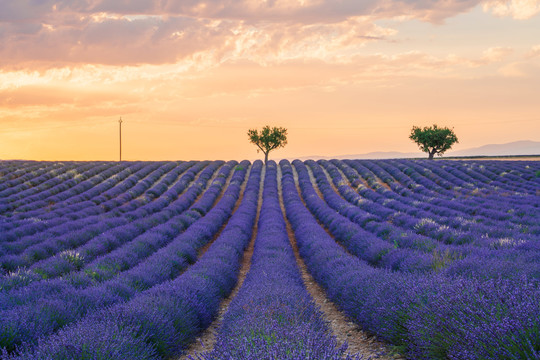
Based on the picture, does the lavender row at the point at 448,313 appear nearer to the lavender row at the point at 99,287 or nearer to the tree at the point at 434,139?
the lavender row at the point at 99,287

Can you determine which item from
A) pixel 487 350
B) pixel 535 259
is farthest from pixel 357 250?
pixel 487 350

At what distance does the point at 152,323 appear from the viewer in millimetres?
4785

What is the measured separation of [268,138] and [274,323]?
44804 mm

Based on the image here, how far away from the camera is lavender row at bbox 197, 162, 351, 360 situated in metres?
2.90

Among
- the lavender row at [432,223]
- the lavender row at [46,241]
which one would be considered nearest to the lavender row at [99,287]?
the lavender row at [46,241]

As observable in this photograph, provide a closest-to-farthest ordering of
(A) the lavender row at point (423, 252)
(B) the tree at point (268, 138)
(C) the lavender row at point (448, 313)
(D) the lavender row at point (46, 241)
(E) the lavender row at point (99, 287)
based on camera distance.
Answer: (C) the lavender row at point (448, 313)
(E) the lavender row at point (99, 287)
(A) the lavender row at point (423, 252)
(D) the lavender row at point (46, 241)
(B) the tree at point (268, 138)

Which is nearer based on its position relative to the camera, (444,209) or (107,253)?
(107,253)

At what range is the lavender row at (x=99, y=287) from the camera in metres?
4.70

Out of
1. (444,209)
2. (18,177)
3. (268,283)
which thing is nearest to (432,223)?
(444,209)

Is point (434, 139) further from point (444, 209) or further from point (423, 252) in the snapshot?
point (423, 252)

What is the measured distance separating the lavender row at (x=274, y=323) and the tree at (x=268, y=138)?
3928cm

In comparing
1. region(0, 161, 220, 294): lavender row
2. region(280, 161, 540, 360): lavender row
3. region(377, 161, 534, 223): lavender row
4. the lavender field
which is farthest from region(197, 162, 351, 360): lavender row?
region(377, 161, 534, 223): lavender row

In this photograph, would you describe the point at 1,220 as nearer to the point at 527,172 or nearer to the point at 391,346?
the point at 391,346

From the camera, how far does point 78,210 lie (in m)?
18.6
